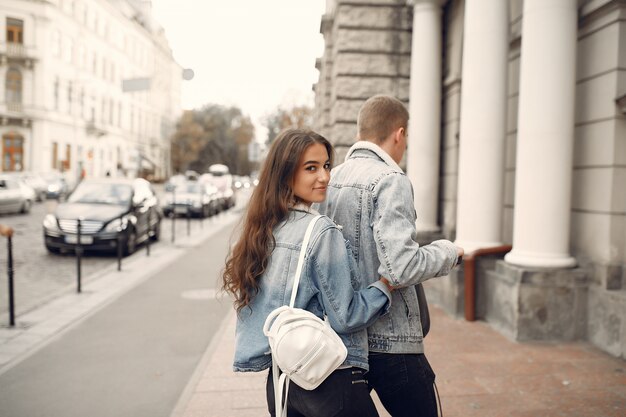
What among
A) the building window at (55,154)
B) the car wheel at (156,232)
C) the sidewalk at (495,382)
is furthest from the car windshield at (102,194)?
the building window at (55,154)

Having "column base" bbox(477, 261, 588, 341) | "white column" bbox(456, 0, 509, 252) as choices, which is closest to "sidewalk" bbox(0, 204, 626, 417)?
"column base" bbox(477, 261, 588, 341)

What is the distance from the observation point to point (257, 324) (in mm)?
2123

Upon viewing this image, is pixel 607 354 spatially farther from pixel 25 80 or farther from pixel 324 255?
pixel 25 80

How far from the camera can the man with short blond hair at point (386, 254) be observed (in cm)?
215

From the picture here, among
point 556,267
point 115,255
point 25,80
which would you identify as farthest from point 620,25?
point 25,80

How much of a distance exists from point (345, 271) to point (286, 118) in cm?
3599

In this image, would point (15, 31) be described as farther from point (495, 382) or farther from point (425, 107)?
point (495, 382)

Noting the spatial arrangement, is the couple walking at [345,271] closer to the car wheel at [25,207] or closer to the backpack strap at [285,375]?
the backpack strap at [285,375]

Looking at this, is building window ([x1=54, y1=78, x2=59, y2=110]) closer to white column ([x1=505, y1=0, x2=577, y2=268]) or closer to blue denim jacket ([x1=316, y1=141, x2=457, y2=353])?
white column ([x1=505, y1=0, x2=577, y2=268])

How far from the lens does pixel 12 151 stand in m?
46.4

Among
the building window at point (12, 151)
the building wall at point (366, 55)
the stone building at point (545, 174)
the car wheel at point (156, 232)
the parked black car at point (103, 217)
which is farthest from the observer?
the building window at point (12, 151)

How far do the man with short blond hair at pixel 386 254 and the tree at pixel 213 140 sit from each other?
73.9 m

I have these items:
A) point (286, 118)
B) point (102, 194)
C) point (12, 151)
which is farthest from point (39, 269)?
point (12, 151)

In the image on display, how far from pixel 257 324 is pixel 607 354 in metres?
4.58
